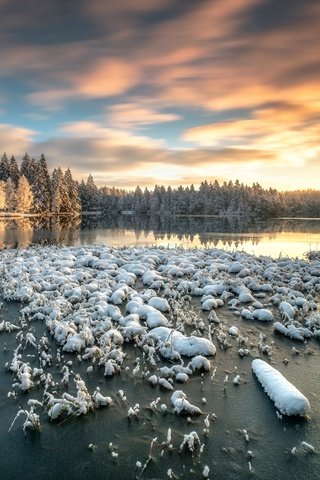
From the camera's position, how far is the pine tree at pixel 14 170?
87750 mm

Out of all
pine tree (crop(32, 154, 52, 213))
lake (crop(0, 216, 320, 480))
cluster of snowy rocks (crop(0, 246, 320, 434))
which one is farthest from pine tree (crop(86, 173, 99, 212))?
lake (crop(0, 216, 320, 480))

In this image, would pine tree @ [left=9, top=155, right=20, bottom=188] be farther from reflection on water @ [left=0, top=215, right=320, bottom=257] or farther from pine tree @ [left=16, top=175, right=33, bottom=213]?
reflection on water @ [left=0, top=215, right=320, bottom=257]

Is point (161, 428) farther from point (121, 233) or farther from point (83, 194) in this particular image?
point (83, 194)

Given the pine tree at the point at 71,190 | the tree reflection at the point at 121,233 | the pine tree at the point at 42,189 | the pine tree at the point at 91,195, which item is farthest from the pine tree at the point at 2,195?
the pine tree at the point at 91,195

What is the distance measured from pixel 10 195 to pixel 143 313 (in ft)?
253

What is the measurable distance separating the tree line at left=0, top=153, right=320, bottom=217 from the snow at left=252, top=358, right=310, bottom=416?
77472 millimetres

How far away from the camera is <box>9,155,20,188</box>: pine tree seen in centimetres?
8775

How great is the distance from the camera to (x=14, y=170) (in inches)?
3497

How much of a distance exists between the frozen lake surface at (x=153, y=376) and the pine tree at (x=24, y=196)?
67.0m

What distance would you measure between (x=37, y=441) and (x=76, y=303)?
734 centimetres

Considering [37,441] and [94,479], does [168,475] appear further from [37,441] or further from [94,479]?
[37,441]

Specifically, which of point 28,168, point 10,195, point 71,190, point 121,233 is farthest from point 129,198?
point 121,233

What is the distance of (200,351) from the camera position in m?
9.62

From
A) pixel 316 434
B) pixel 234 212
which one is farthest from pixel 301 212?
pixel 316 434
